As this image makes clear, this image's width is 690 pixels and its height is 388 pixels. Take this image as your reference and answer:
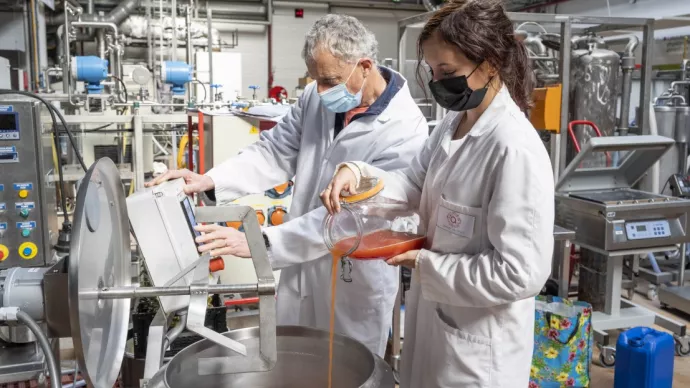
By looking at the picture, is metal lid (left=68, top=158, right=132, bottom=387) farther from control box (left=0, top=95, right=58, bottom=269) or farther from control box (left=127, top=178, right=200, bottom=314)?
control box (left=0, top=95, right=58, bottom=269)

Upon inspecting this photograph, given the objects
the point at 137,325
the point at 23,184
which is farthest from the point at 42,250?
the point at 137,325

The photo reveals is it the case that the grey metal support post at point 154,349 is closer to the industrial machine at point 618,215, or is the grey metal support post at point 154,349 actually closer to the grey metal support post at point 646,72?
the industrial machine at point 618,215

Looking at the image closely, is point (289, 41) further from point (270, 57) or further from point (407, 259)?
point (407, 259)

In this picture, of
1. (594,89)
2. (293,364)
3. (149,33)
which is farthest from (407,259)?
(149,33)

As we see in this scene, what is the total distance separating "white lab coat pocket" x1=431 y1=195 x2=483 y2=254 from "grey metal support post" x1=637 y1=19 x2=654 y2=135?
266 cm

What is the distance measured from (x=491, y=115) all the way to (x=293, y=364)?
63 cm

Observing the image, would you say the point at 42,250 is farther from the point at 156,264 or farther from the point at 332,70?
the point at 332,70

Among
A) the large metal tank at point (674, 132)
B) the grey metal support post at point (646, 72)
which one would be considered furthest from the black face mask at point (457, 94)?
the large metal tank at point (674, 132)

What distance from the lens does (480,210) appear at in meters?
1.18

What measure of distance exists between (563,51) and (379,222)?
2.14 meters

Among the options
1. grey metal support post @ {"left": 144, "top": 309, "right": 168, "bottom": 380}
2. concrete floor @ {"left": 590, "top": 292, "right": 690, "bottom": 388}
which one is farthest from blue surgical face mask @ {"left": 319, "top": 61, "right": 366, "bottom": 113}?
concrete floor @ {"left": 590, "top": 292, "right": 690, "bottom": 388}

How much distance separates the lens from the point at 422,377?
1329 millimetres

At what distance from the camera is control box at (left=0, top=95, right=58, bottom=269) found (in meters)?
1.79

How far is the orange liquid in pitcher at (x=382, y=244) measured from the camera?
1235 mm
